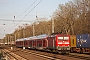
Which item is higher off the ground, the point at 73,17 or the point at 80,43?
the point at 73,17

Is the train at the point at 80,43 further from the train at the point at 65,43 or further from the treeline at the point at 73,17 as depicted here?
the treeline at the point at 73,17

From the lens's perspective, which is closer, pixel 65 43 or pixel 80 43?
pixel 65 43

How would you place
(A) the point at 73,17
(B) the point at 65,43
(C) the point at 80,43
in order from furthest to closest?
(A) the point at 73,17, (C) the point at 80,43, (B) the point at 65,43

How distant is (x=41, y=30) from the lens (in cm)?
9594

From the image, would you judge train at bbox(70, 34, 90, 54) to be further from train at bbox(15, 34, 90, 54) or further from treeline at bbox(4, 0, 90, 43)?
treeline at bbox(4, 0, 90, 43)

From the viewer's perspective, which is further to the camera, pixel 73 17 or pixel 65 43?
pixel 73 17

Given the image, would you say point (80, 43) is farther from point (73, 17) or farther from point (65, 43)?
point (73, 17)

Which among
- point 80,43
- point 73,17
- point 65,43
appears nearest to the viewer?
point 65,43

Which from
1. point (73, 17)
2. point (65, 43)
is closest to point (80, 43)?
point (65, 43)

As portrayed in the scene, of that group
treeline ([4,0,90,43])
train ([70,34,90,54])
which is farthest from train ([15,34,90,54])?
treeline ([4,0,90,43])

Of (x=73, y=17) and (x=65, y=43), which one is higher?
(x=73, y=17)

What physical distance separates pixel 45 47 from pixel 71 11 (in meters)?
26.1

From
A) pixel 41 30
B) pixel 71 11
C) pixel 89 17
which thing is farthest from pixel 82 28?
pixel 41 30

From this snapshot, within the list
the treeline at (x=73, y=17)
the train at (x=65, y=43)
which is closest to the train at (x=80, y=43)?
the train at (x=65, y=43)
